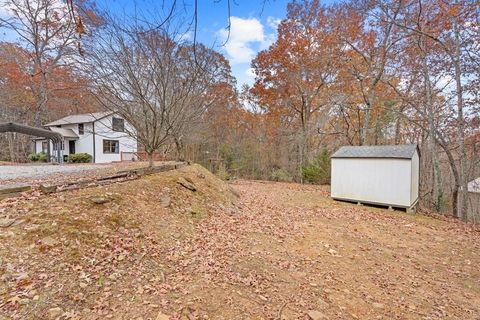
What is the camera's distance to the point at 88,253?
9.68ft

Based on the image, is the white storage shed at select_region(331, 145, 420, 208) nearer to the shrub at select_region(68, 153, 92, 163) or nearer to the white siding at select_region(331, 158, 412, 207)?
the white siding at select_region(331, 158, 412, 207)

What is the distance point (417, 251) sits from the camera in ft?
14.5

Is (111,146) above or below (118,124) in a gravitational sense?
below

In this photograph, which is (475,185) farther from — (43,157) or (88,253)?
(43,157)

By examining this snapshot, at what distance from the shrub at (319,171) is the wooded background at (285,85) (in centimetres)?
7

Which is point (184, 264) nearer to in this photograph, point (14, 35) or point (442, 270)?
point (442, 270)

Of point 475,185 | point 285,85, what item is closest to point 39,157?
point 285,85

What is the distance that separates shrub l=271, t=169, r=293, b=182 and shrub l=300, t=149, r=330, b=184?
4.41 feet

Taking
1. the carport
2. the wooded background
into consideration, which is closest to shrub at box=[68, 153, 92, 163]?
the carport

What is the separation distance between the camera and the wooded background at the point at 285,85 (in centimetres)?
532

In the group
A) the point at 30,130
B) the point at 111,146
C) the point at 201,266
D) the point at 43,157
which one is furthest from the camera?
the point at 111,146

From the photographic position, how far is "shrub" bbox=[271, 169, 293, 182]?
14984 mm

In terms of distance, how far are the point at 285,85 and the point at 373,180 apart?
8.58 m

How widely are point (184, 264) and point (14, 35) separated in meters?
15.8
